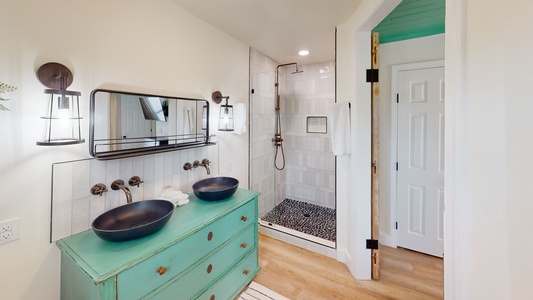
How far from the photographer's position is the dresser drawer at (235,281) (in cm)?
167

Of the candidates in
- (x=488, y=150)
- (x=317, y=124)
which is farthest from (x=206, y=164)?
(x=317, y=124)

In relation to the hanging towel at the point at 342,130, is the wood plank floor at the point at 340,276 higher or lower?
lower

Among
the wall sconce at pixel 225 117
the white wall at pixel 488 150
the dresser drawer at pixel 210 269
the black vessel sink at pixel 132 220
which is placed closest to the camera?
the white wall at pixel 488 150

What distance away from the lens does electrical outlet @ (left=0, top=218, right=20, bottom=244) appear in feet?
3.62

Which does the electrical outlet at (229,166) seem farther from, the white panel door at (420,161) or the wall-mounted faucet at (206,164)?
the white panel door at (420,161)

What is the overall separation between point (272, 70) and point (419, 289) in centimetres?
333

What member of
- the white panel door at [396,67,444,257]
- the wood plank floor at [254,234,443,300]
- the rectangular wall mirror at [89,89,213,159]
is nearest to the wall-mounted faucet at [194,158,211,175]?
the rectangular wall mirror at [89,89,213,159]

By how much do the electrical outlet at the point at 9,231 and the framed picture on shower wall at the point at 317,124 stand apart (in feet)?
11.6

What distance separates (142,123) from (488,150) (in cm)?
205

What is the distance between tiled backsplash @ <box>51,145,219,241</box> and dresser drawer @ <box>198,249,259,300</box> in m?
0.88

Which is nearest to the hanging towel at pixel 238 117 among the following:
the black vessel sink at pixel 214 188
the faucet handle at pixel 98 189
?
the black vessel sink at pixel 214 188

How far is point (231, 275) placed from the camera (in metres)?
1.85

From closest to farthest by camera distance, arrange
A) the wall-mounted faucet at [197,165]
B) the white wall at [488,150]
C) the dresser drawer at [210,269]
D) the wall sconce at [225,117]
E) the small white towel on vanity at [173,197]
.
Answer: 1. the white wall at [488,150]
2. the dresser drawer at [210,269]
3. the small white towel on vanity at [173,197]
4. the wall-mounted faucet at [197,165]
5. the wall sconce at [225,117]

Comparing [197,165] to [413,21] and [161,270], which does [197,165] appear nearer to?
[161,270]
